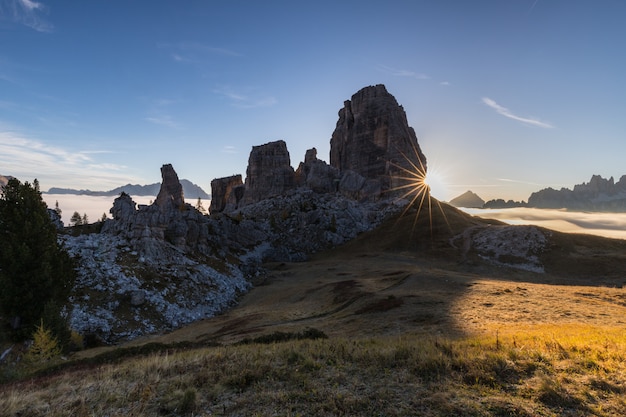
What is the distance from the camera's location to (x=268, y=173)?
175250mm

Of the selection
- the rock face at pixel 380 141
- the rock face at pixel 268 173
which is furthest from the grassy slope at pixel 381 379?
the rock face at pixel 268 173

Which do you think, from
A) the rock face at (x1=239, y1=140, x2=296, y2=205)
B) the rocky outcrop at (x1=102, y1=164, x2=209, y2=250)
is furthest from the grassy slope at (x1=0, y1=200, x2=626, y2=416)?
the rock face at (x1=239, y1=140, x2=296, y2=205)

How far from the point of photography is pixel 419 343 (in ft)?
53.0

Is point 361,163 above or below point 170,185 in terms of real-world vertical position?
above

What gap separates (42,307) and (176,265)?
31.8 metres

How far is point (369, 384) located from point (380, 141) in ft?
563

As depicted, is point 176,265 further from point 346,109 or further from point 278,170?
point 346,109

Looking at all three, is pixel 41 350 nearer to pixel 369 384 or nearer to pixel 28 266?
pixel 28 266

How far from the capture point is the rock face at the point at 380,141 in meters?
168

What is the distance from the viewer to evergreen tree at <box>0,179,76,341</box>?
2892 centimetres

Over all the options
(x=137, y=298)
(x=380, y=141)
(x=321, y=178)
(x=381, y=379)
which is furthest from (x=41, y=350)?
(x=380, y=141)

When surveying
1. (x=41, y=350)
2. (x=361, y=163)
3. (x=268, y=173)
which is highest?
(x=361, y=163)

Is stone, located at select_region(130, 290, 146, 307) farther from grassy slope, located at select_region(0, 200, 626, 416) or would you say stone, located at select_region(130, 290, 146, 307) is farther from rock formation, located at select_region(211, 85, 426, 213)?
rock formation, located at select_region(211, 85, 426, 213)

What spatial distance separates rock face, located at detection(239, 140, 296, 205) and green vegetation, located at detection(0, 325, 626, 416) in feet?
516
